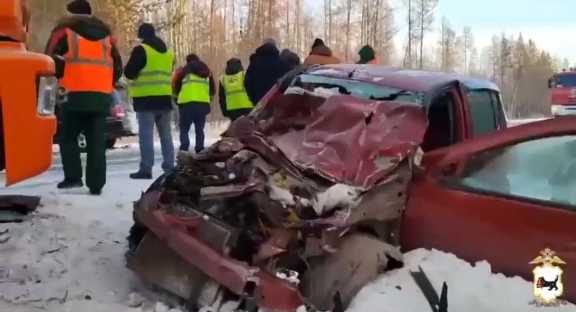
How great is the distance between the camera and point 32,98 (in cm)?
414

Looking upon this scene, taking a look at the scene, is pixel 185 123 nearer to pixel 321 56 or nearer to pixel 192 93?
pixel 192 93

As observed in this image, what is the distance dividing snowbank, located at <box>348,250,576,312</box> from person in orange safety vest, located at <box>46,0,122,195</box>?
3.69 metres

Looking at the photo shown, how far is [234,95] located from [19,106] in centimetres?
713

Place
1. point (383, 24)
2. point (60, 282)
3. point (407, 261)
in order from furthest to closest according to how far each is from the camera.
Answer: point (383, 24) → point (60, 282) → point (407, 261)

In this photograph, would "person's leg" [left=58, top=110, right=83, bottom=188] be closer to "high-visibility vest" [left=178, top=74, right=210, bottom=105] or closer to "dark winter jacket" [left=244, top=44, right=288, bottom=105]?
"dark winter jacket" [left=244, top=44, right=288, bottom=105]

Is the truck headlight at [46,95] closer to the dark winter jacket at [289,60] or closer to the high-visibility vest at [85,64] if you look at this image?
the high-visibility vest at [85,64]

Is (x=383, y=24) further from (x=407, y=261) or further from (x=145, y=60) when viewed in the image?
(x=407, y=261)

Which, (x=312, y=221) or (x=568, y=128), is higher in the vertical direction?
(x=568, y=128)

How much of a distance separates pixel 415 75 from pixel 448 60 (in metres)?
66.9

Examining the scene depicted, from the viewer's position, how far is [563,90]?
27.7 m

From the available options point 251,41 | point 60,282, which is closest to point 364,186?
point 60,282

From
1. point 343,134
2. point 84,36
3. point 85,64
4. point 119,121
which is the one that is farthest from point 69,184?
point 119,121

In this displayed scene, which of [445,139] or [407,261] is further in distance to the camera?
[445,139]

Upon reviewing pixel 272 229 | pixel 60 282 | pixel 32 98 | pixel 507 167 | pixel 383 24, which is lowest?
pixel 60 282
